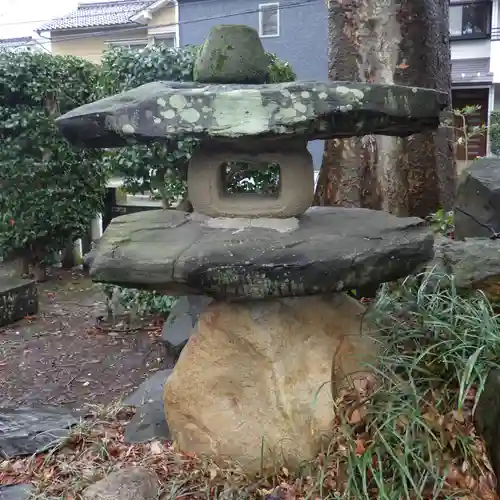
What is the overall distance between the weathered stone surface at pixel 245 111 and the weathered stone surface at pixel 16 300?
5.13m

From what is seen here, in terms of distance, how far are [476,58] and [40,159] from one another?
1236 centimetres

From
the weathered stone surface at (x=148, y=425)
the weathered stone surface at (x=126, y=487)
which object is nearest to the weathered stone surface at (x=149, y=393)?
the weathered stone surface at (x=148, y=425)

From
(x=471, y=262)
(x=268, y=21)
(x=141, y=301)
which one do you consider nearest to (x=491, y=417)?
(x=471, y=262)

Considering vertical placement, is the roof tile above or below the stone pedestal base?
above

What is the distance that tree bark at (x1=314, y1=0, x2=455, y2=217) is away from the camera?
5.55 m

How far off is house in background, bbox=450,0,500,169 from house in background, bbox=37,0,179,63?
23.9 ft

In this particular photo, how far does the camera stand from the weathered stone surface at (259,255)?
8.55 ft

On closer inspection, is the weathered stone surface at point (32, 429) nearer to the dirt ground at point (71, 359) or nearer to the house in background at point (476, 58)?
the dirt ground at point (71, 359)

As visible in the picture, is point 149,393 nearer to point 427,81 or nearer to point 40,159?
point 427,81

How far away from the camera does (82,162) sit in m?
9.36

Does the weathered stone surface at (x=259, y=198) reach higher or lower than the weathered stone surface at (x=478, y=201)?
higher

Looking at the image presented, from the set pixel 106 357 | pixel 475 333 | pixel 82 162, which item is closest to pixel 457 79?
→ pixel 82 162

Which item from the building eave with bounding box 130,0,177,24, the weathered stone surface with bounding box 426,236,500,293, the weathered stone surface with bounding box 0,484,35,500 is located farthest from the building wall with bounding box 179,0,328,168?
the weathered stone surface with bounding box 0,484,35,500

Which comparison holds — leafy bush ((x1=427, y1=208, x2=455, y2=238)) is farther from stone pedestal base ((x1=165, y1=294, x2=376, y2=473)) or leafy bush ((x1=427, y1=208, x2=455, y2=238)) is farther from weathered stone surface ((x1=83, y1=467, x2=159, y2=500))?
weathered stone surface ((x1=83, y1=467, x2=159, y2=500))
